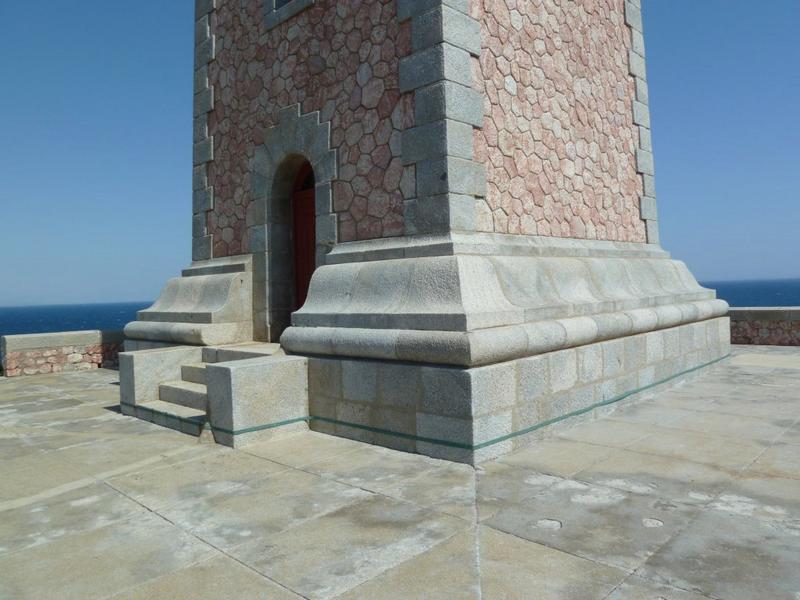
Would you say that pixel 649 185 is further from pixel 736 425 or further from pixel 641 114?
pixel 736 425

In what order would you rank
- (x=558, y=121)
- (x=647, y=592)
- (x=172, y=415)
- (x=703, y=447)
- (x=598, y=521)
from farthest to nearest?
(x=558, y=121) < (x=172, y=415) < (x=703, y=447) < (x=598, y=521) < (x=647, y=592)

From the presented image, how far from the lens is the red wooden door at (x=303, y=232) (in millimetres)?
7297

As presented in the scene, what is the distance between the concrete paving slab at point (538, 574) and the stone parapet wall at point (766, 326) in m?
10.3

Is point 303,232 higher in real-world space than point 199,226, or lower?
lower

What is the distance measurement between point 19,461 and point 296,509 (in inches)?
105

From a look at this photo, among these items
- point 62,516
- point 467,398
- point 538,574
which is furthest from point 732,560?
point 62,516

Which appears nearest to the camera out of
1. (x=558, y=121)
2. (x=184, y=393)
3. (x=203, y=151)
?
(x=184, y=393)

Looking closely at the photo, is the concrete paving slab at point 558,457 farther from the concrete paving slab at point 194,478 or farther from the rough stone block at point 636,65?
the rough stone block at point 636,65

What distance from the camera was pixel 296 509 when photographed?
3492mm

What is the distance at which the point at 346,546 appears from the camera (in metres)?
2.97

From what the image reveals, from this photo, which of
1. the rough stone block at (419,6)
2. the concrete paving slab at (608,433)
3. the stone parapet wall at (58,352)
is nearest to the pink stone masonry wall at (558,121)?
the rough stone block at (419,6)

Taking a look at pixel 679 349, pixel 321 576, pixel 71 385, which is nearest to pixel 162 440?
pixel 321 576

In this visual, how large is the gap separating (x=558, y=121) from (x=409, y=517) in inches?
192

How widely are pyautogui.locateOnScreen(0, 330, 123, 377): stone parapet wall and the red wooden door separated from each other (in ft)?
16.6
